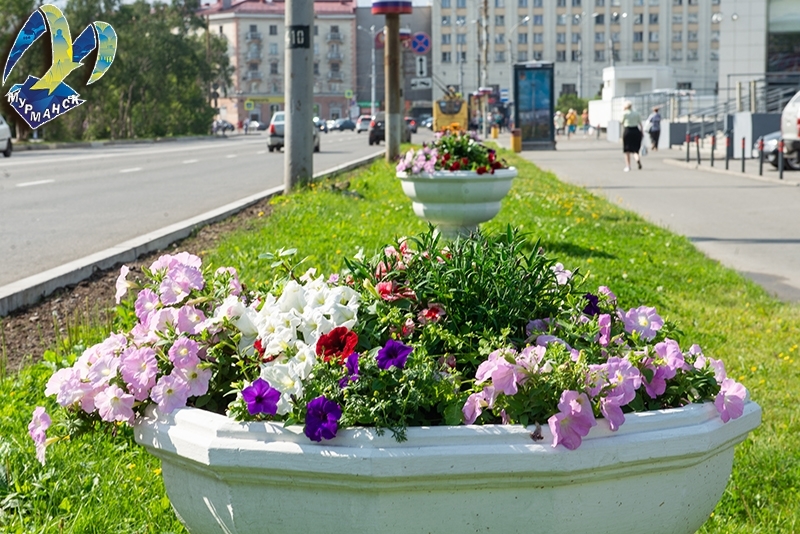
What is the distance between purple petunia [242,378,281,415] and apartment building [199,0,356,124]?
426ft

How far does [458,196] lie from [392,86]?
19631 millimetres

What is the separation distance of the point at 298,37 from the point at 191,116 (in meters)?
69.1

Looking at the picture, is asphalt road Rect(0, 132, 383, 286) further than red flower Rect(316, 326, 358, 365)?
Yes

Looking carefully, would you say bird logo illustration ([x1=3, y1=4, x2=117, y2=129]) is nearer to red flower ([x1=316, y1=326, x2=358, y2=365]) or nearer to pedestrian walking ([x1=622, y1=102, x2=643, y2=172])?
red flower ([x1=316, y1=326, x2=358, y2=365])

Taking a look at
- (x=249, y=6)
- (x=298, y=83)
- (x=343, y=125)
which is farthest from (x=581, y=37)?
(x=298, y=83)

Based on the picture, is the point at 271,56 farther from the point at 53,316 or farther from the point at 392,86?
the point at 53,316

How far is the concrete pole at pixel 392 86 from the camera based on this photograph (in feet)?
93.6

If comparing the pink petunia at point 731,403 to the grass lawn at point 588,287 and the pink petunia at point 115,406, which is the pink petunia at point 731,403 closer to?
the grass lawn at point 588,287

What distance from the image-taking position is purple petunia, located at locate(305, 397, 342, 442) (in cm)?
236

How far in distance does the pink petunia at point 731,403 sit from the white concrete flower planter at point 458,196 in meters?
7.11

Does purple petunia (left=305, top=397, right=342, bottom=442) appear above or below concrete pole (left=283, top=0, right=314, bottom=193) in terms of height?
below

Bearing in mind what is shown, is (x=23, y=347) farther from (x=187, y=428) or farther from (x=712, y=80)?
(x=712, y=80)

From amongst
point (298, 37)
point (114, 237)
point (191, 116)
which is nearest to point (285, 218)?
point (114, 237)

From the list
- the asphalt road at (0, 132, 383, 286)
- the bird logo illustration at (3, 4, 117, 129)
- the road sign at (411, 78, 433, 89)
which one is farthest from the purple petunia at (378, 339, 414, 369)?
the road sign at (411, 78, 433, 89)
